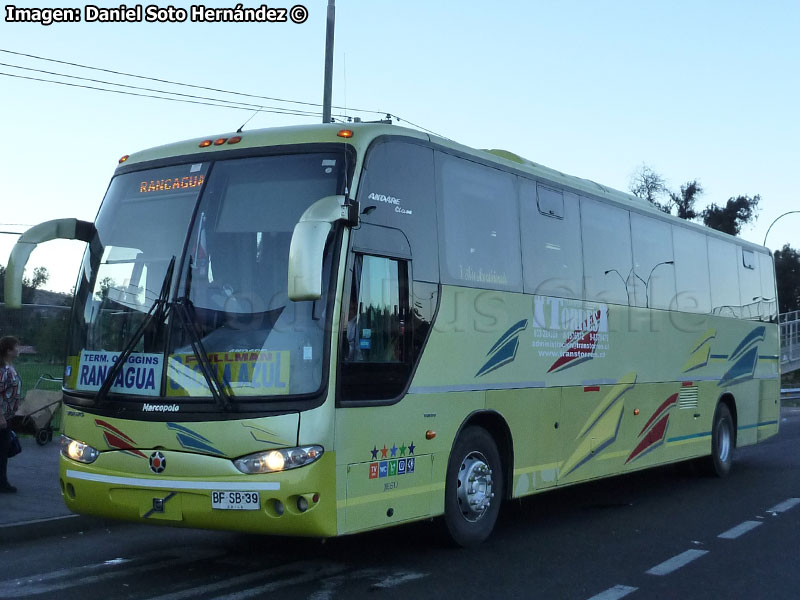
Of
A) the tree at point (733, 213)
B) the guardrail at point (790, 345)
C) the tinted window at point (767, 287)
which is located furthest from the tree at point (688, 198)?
the tinted window at point (767, 287)

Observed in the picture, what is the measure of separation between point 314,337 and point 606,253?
5432mm

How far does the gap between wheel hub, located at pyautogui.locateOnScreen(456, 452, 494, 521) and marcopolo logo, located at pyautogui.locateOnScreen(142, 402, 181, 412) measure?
8.62 ft

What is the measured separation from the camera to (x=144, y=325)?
7254 millimetres

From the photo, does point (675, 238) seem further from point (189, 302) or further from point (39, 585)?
point (39, 585)

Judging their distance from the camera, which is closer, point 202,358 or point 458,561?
point 202,358

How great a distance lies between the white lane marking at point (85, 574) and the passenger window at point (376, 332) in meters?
2.17

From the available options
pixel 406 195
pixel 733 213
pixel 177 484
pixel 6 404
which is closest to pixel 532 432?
pixel 406 195

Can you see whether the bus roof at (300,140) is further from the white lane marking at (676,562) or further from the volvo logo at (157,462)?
the white lane marking at (676,562)

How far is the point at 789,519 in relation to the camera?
10195 mm

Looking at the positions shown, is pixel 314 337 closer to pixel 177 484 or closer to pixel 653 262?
pixel 177 484

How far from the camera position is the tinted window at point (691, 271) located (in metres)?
13.5

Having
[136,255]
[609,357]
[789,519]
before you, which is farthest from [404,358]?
[789,519]

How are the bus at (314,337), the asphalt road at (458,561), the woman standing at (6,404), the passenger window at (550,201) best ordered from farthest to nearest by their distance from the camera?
the woman standing at (6,404), the passenger window at (550,201), the asphalt road at (458,561), the bus at (314,337)

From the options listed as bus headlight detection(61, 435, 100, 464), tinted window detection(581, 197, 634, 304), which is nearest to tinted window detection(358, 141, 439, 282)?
bus headlight detection(61, 435, 100, 464)
